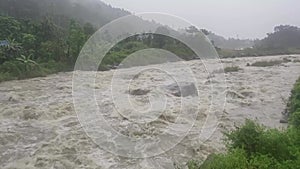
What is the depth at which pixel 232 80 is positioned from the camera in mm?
18375

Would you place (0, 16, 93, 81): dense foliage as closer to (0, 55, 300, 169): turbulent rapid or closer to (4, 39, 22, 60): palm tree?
(4, 39, 22, 60): palm tree

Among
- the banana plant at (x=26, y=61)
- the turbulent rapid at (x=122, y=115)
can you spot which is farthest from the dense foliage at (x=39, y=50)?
the turbulent rapid at (x=122, y=115)

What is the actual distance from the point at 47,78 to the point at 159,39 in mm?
12634

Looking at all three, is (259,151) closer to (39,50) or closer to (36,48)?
(39,50)

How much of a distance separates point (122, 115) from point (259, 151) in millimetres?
6207

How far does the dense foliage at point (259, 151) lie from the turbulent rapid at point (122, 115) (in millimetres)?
2505

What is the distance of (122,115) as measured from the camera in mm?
11125

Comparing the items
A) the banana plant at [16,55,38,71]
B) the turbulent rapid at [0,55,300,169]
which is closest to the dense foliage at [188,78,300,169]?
the turbulent rapid at [0,55,300,169]

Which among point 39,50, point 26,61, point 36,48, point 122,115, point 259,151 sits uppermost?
point 36,48

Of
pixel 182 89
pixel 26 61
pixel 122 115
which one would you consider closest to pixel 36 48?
pixel 26 61

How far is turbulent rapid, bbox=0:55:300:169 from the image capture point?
8094 millimetres

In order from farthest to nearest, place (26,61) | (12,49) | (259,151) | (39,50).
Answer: (39,50) → (12,49) → (26,61) → (259,151)

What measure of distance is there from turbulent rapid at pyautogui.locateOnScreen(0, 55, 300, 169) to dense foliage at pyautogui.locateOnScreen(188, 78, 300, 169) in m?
2.50

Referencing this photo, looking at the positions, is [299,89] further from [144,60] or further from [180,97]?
[144,60]
